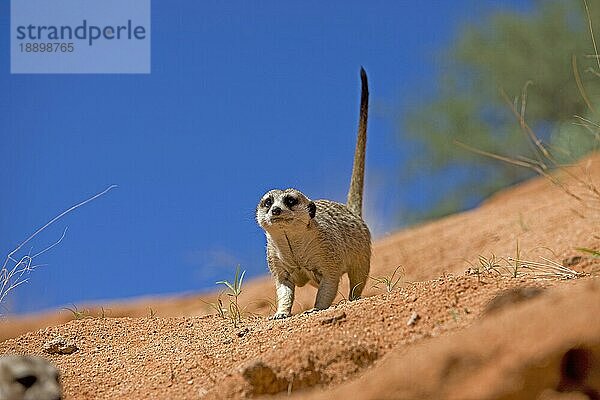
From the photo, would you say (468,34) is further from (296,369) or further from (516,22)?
(296,369)

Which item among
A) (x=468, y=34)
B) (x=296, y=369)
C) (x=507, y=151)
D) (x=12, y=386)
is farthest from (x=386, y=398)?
(x=468, y=34)

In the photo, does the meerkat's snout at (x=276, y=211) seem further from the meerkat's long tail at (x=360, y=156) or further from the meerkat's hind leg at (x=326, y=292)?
the meerkat's long tail at (x=360, y=156)

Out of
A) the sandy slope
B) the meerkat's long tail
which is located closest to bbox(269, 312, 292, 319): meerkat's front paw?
the sandy slope

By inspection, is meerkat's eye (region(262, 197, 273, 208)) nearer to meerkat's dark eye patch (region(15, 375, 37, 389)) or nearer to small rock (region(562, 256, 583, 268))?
small rock (region(562, 256, 583, 268))

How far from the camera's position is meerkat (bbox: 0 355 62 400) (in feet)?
9.23

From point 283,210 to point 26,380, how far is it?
259 cm

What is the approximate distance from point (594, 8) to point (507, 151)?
3.17 meters

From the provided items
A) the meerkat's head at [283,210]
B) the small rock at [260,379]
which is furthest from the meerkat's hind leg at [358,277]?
the small rock at [260,379]

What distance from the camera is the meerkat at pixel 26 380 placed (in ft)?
9.23

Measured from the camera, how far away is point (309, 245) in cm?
554

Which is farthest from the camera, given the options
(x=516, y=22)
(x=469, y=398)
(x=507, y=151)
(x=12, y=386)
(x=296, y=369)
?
(x=516, y=22)

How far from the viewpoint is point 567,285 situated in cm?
370

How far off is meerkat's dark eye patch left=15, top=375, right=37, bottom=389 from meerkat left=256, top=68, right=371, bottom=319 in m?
2.26

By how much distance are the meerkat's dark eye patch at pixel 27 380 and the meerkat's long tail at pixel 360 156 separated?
3.71 meters
